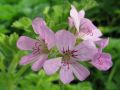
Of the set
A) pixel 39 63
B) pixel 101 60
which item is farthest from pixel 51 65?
pixel 101 60

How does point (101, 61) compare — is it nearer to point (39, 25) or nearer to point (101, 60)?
point (101, 60)

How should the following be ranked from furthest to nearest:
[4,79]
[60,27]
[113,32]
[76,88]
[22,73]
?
[113,32]
[76,88]
[22,73]
[4,79]
[60,27]

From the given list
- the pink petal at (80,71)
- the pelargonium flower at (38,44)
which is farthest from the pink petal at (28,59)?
the pink petal at (80,71)

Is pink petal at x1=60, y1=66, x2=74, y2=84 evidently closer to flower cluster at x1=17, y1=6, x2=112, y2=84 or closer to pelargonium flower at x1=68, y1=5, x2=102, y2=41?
flower cluster at x1=17, y1=6, x2=112, y2=84

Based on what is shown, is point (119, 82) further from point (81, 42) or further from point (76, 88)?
point (81, 42)

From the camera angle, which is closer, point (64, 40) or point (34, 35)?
point (64, 40)

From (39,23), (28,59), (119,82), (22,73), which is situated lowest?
(119,82)

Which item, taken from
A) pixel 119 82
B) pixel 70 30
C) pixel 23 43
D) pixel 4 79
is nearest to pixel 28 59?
pixel 23 43

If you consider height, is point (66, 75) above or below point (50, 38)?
below
